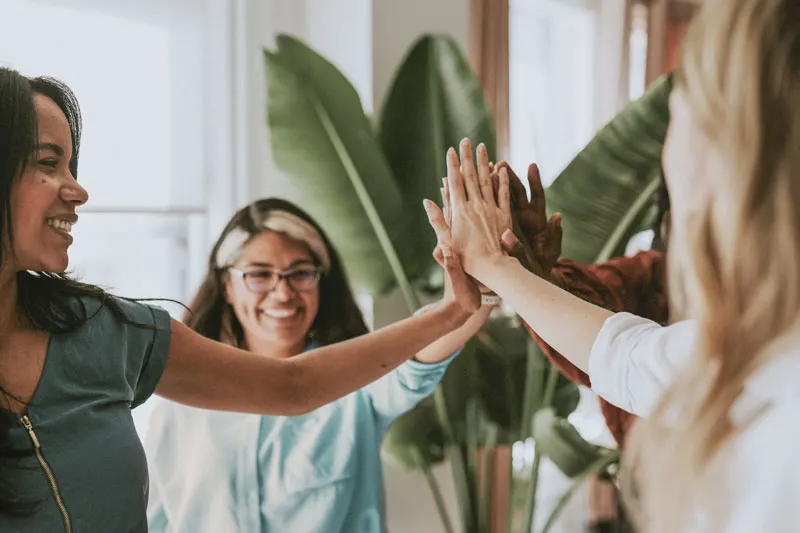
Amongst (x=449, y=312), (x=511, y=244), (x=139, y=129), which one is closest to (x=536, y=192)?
(x=511, y=244)

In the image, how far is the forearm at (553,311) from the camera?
41.1 inches

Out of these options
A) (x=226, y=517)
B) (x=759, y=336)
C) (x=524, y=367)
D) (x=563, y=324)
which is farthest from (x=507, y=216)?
(x=524, y=367)

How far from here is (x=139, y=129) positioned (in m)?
1.78

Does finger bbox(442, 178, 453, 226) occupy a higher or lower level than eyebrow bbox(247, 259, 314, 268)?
higher

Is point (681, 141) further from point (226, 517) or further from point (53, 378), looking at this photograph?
point (226, 517)

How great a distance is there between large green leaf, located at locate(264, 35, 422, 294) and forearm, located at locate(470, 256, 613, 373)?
0.61m

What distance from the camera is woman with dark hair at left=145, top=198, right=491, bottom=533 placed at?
130 cm

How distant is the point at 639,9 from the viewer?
124 inches

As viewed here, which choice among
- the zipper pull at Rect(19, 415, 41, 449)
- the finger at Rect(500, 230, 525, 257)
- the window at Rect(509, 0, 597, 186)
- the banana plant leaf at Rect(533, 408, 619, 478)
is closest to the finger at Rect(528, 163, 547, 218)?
the finger at Rect(500, 230, 525, 257)

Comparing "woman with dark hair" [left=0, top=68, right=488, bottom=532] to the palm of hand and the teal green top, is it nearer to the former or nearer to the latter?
the teal green top

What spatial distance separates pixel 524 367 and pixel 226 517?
870 millimetres

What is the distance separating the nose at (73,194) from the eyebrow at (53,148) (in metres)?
0.03

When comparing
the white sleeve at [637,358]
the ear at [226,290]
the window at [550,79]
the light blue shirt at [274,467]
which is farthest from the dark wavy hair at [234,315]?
the window at [550,79]

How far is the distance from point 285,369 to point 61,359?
0.31 metres
